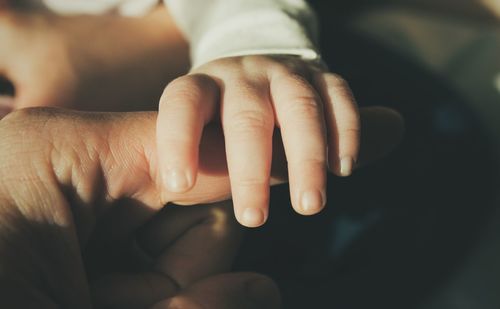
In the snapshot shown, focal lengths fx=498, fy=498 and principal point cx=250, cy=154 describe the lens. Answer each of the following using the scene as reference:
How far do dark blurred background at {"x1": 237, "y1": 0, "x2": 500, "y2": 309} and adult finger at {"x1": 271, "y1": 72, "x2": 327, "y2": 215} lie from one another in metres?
0.25

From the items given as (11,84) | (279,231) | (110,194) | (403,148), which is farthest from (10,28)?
(403,148)

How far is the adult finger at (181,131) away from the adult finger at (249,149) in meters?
0.02

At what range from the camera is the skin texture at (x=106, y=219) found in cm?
40

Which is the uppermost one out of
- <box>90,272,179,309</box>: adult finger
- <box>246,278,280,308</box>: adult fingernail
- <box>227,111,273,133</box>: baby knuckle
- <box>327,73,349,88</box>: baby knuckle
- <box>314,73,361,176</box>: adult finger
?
<box>227,111,273,133</box>: baby knuckle

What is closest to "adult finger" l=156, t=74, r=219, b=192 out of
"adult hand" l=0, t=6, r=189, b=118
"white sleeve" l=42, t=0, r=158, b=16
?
"adult hand" l=0, t=6, r=189, b=118

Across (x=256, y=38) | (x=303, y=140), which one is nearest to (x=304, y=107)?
(x=303, y=140)

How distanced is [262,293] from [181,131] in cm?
17

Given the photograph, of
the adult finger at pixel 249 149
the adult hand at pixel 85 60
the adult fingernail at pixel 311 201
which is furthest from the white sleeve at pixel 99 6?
the adult fingernail at pixel 311 201

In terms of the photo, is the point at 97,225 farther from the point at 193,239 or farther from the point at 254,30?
the point at 254,30

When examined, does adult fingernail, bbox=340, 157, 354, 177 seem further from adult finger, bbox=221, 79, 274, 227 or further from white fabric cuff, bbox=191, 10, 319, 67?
white fabric cuff, bbox=191, 10, 319, 67

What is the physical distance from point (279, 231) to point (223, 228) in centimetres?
14

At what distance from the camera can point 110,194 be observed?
46 centimetres

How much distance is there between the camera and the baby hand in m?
0.38

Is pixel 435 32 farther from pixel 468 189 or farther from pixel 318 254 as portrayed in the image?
pixel 318 254
